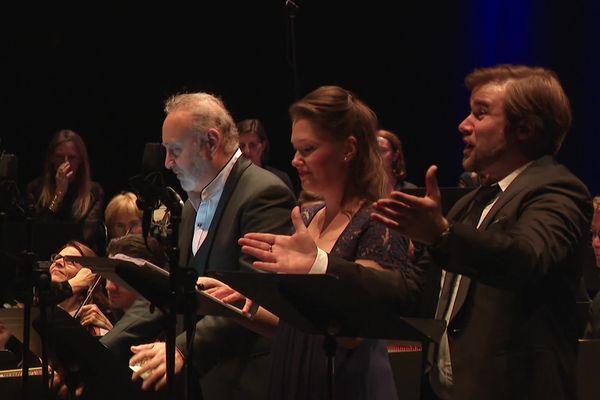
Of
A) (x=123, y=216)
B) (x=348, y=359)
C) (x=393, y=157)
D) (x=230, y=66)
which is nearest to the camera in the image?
(x=348, y=359)

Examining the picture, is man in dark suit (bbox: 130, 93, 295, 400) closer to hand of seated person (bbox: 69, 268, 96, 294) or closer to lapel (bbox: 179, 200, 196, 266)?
lapel (bbox: 179, 200, 196, 266)

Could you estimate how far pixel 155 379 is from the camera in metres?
3.31

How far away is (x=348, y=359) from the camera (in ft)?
A: 10.3

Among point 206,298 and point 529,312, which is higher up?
point 529,312

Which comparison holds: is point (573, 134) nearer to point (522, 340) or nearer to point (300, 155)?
point (300, 155)

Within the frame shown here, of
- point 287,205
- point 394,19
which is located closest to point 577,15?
point 394,19

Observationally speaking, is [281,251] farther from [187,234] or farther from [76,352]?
[187,234]

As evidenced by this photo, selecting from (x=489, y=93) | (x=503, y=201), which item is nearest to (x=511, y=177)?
(x=503, y=201)

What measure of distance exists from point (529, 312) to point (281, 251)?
0.64 metres

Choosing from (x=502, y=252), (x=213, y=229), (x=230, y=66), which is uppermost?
(x=502, y=252)

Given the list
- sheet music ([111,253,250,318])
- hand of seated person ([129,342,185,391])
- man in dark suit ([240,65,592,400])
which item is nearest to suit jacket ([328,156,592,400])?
man in dark suit ([240,65,592,400])

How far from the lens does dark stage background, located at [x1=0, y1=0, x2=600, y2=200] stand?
347 inches

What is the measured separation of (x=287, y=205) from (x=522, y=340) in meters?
1.33

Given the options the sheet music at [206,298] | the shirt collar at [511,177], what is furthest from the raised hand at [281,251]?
the shirt collar at [511,177]
